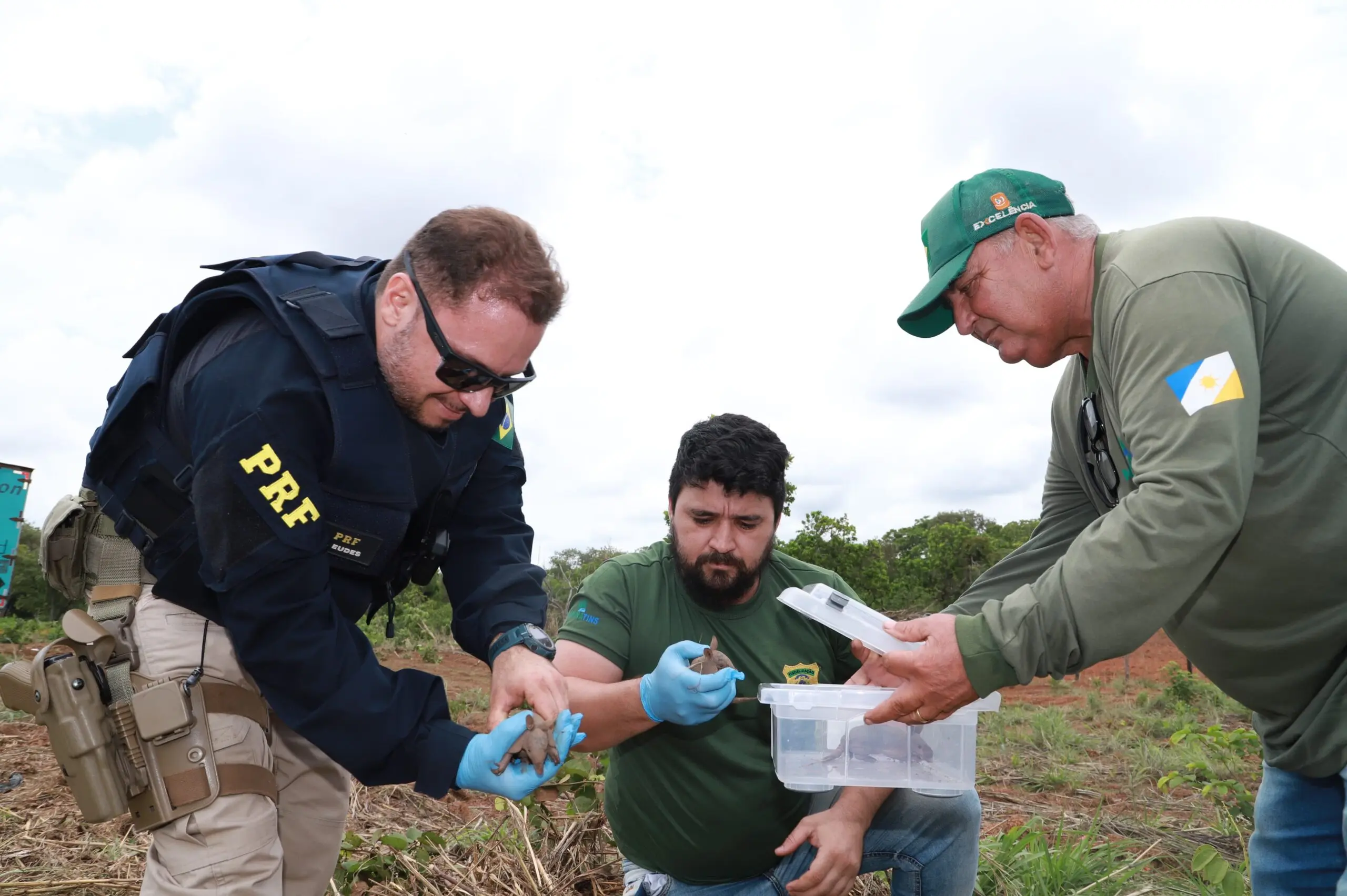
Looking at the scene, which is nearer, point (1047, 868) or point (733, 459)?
point (733, 459)

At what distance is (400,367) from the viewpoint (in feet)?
7.53

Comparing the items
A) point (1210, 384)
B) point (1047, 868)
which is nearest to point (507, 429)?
point (1210, 384)

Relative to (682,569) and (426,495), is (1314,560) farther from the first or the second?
(426,495)

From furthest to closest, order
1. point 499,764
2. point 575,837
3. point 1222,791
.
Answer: point 1222,791 < point 575,837 < point 499,764

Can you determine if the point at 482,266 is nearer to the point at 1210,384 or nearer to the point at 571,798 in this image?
the point at 1210,384

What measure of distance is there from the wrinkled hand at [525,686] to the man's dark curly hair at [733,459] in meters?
0.94

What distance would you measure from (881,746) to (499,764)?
126cm

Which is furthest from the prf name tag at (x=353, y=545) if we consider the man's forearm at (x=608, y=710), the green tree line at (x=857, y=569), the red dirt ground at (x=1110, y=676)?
the red dirt ground at (x=1110, y=676)

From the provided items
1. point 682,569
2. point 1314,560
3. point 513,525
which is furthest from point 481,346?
point 1314,560

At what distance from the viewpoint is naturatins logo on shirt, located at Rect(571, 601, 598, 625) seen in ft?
10.2

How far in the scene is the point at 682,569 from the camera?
3.25 m

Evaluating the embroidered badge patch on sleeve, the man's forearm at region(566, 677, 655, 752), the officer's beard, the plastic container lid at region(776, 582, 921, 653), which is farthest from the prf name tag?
the embroidered badge patch on sleeve

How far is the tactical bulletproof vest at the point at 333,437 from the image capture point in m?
2.20

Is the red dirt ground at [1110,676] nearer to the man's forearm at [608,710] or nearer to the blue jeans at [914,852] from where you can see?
the blue jeans at [914,852]
